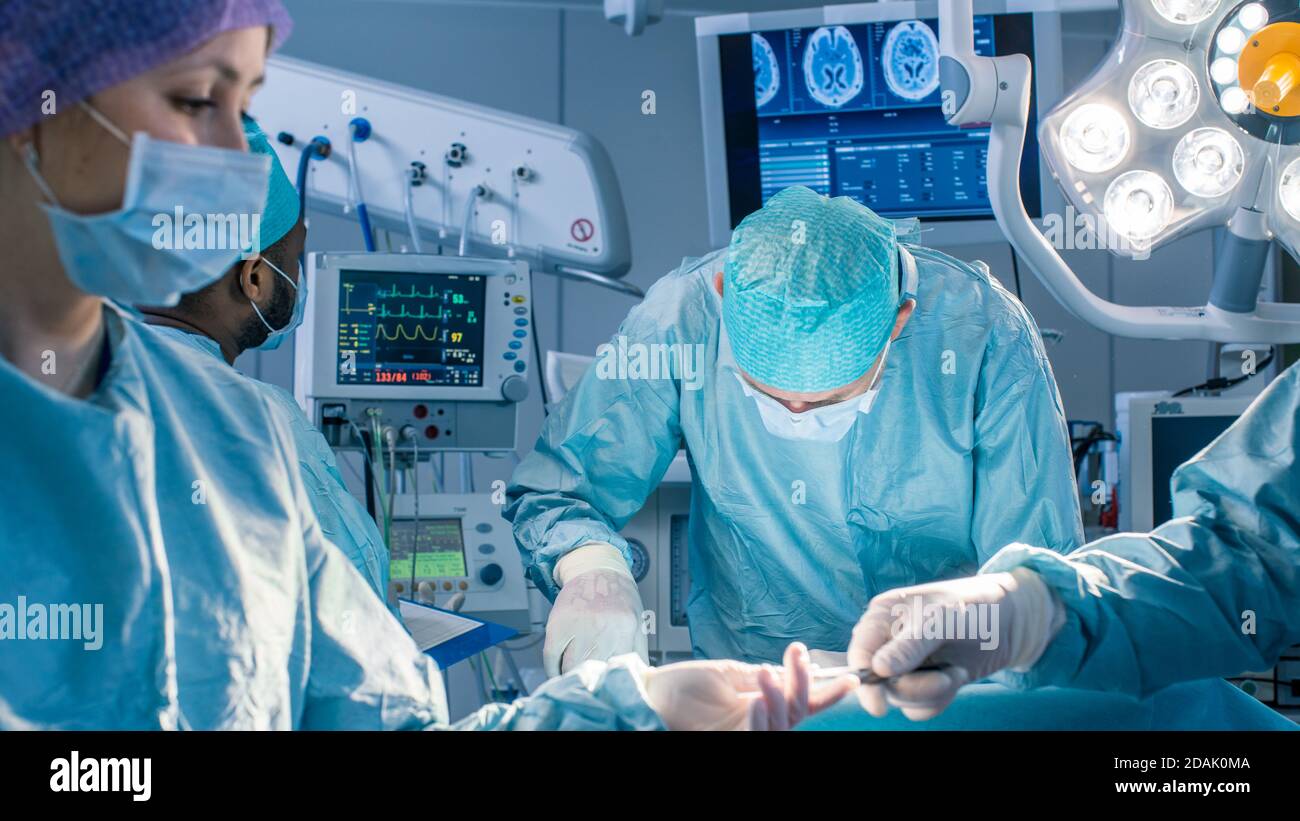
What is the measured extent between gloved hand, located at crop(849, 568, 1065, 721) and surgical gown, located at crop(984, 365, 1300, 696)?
2 cm

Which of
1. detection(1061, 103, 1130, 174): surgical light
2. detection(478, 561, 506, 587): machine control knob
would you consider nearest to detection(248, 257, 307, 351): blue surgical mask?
detection(478, 561, 506, 587): machine control knob

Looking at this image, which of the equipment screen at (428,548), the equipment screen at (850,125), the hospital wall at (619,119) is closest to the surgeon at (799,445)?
the equipment screen at (428,548)

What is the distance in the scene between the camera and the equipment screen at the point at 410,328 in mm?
2418

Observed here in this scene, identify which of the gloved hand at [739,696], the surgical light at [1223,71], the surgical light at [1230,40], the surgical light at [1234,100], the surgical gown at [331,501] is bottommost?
the gloved hand at [739,696]

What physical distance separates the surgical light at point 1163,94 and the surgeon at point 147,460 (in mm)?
824

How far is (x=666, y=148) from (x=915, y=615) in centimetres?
254

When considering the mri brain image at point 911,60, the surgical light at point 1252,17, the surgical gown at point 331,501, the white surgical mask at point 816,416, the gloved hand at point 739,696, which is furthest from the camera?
the mri brain image at point 911,60

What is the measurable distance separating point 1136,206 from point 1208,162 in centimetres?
10

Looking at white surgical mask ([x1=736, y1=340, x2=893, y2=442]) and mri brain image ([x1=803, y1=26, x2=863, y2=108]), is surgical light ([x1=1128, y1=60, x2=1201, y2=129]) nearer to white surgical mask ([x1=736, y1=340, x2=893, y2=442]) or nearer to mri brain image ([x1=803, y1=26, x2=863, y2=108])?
white surgical mask ([x1=736, y1=340, x2=893, y2=442])

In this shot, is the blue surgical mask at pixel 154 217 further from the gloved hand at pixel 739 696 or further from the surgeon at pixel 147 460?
the gloved hand at pixel 739 696

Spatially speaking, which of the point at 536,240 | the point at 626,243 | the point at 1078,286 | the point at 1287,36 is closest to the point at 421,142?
the point at 536,240

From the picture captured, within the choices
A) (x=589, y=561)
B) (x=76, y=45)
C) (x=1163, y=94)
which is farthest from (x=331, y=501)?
(x=1163, y=94)

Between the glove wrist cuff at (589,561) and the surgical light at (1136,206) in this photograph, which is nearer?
the surgical light at (1136,206)
